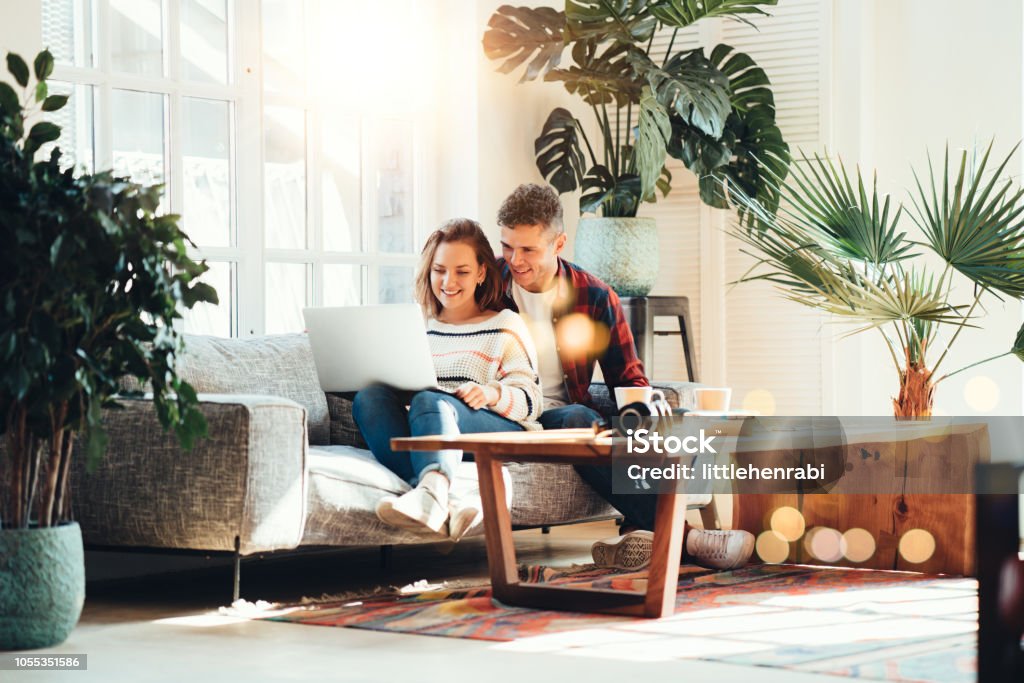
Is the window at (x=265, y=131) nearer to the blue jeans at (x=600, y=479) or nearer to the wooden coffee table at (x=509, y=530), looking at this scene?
the blue jeans at (x=600, y=479)

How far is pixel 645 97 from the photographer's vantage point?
463cm

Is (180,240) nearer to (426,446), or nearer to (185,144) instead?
(426,446)

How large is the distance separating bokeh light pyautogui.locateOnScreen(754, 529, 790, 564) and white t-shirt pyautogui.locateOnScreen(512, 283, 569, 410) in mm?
670

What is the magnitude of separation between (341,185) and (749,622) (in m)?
2.26

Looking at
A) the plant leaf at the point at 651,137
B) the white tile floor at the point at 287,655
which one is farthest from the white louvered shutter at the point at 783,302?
the white tile floor at the point at 287,655

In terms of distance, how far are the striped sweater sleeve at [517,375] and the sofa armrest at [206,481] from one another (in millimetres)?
725

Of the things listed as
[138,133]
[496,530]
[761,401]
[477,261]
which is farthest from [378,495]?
[761,401]

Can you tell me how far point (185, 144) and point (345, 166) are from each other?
675mm

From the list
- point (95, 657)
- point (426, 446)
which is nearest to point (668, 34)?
point (426, 446)

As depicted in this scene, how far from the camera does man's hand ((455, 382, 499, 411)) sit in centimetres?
344

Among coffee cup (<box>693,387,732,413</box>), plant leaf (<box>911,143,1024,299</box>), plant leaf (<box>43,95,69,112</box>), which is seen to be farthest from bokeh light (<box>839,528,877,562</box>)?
plant leaf (<box>43,95,69,112</box>)

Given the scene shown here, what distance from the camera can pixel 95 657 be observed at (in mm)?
2492

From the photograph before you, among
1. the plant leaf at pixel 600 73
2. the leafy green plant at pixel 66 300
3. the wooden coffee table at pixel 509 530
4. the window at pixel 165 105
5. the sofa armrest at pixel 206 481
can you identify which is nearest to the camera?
the leafy green plant at pixel 66 300

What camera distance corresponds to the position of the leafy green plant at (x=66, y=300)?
7.91 feet
